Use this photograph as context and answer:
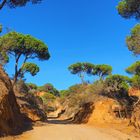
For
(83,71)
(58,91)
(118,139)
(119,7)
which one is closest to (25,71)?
(83,71)

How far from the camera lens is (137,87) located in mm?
54562

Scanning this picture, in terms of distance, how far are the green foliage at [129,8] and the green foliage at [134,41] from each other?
1.47 metres

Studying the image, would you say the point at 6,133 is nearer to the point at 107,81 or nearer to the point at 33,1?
the point at 33,1

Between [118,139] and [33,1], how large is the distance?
35.8 feet

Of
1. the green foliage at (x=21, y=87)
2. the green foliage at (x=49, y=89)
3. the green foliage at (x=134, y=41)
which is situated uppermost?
the green foliage at (x=49, y=89)

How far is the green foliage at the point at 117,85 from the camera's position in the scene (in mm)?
43750

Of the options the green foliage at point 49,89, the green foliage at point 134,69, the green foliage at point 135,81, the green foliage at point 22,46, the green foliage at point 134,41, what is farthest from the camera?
the green foliage at point 49,89

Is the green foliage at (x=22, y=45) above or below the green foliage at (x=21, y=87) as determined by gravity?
above

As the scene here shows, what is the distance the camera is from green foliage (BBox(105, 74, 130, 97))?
1722 inches

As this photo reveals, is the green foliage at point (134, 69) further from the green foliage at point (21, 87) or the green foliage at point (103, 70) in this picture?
Answer: the green foliage at point (21, 87)

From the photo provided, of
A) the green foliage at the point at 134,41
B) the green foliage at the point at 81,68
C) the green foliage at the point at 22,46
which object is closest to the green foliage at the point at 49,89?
the green foliage at the point at 81,68

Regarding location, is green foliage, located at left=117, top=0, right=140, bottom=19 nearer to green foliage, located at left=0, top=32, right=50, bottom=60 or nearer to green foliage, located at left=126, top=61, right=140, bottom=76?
green foliage, located at left=0, top=32, right=50, bottom=60

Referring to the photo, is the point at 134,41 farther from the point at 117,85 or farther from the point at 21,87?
the point at 21,87

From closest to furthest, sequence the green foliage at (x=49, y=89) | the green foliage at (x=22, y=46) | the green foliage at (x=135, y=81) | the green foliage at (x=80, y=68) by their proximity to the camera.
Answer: the green foliage at (x=22, y=46), the green foliage at (x=135, y=81), the green foliage at (x=80, y=68), the green foliage at (x=49, y=89)
